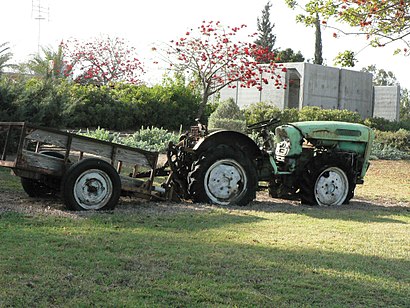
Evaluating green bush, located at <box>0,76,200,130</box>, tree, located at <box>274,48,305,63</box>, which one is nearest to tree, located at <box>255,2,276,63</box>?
tree, located at <box>274,48,305,63</box>

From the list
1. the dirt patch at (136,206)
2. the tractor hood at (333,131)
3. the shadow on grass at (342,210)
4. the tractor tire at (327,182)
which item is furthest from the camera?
the tractor hood at (333,131)

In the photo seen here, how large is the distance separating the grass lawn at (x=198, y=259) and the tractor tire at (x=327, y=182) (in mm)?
1619

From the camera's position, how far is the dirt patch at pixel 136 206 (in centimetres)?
840

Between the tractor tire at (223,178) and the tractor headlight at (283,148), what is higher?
the tractor headlight at (283,148)

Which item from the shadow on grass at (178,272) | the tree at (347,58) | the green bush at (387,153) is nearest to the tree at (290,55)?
the green bush at (387,153)

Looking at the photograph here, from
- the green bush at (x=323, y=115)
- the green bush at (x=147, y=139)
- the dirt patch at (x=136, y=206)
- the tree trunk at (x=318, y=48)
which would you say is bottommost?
the dirt patch at (x=136, y=206)

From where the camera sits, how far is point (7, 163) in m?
8.59

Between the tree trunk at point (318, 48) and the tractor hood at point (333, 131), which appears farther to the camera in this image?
the tree trunk at point (318, 48)

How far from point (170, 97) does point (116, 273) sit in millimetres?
19975

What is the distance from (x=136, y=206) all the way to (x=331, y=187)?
Result: 11.9ft

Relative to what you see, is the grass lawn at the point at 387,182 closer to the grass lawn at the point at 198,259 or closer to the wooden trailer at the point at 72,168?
the grass lawn at the point at 198,259

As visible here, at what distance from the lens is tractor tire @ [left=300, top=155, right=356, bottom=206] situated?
11.0 metres

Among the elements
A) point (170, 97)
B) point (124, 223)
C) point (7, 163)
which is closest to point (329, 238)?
point (124, 223)

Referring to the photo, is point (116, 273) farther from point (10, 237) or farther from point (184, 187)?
point (184, 187)
